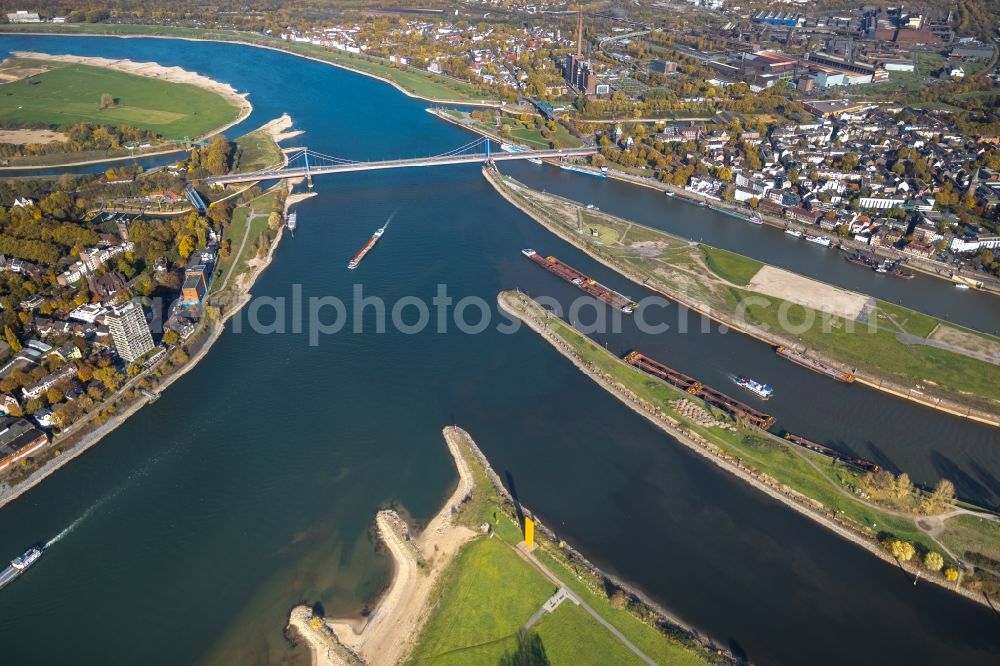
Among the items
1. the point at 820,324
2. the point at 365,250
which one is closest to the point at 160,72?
the point at 365,250

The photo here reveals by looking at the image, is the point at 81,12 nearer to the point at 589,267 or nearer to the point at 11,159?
the point at 11,159

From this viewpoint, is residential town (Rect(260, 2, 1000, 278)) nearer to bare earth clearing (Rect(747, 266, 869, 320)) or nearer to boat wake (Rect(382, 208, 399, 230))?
bare earth clearing (Rect(747, 266, 869, 320))

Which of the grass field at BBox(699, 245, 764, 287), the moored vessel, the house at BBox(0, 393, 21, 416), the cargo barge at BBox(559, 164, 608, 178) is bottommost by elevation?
the house at BBox(0, 393, 21, 416)

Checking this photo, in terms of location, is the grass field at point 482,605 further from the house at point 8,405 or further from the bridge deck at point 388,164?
the bridge deck at point 388,164

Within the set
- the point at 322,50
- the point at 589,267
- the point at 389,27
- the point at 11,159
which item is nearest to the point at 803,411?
the point at 589,267

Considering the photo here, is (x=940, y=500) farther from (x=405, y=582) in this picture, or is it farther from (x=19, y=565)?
(x=19, y=565)

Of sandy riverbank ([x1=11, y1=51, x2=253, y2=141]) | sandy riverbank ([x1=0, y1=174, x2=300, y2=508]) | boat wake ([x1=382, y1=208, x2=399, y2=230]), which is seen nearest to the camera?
sandy riverbank ([x1=0, y1=174, x2=300, y2=508])

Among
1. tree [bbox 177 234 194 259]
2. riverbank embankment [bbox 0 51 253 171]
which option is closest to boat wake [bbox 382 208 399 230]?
tree [bbox 177 234 194 259]
